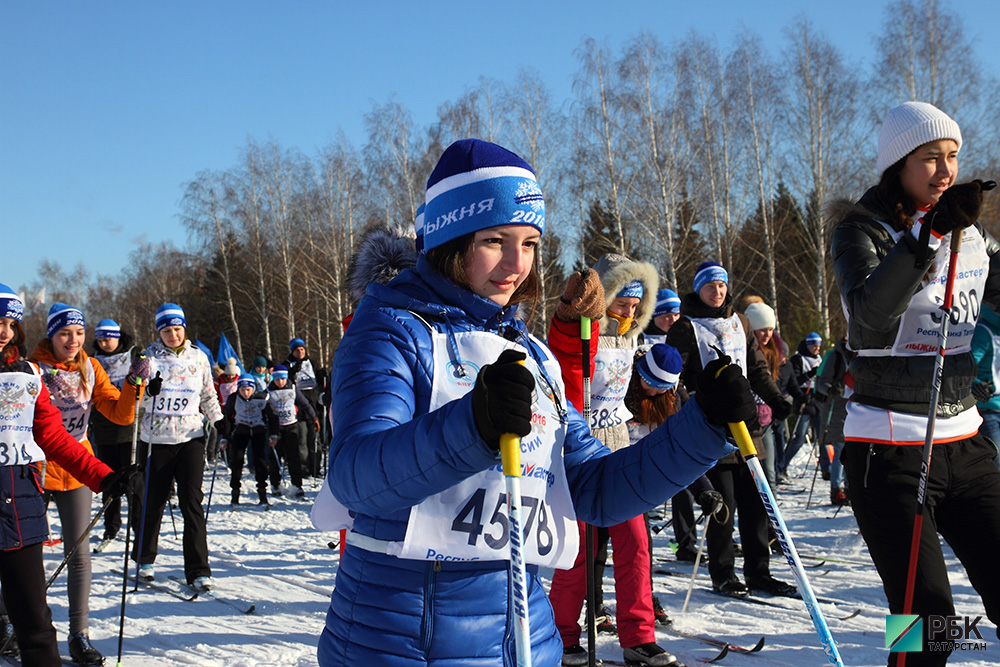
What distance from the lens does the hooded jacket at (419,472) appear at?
1.35m

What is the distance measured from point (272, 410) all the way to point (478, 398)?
1173 centimetres

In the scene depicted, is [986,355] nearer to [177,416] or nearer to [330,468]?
[330,468]

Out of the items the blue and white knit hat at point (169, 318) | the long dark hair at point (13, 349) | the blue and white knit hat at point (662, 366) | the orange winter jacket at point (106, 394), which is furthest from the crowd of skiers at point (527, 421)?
the blue and white knit hat at point (169, 318)

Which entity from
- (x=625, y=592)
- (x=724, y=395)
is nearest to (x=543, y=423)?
(x=724, y=395)

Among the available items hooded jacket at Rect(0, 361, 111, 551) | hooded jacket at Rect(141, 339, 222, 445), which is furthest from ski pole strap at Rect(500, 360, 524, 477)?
hooded jacket at Rect(141, 339, 222, 445)

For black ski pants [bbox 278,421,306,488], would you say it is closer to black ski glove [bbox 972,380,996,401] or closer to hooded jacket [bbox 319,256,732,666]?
black ski glove [bbox 972,380,996,401]

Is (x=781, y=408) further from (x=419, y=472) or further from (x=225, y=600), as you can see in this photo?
(x=225, y=600)

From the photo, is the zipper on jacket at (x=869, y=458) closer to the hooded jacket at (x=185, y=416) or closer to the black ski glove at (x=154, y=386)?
the black ski glove at (x=154, y=386)

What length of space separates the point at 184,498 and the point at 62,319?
1.67 meters

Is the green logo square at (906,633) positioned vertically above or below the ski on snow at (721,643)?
above

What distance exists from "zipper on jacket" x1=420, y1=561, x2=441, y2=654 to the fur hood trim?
10.3 feet

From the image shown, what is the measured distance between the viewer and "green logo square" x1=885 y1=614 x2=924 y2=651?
2.45m

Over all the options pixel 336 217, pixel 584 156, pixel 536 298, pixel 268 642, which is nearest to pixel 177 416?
pixel 268 642

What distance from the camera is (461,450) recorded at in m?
1.30
